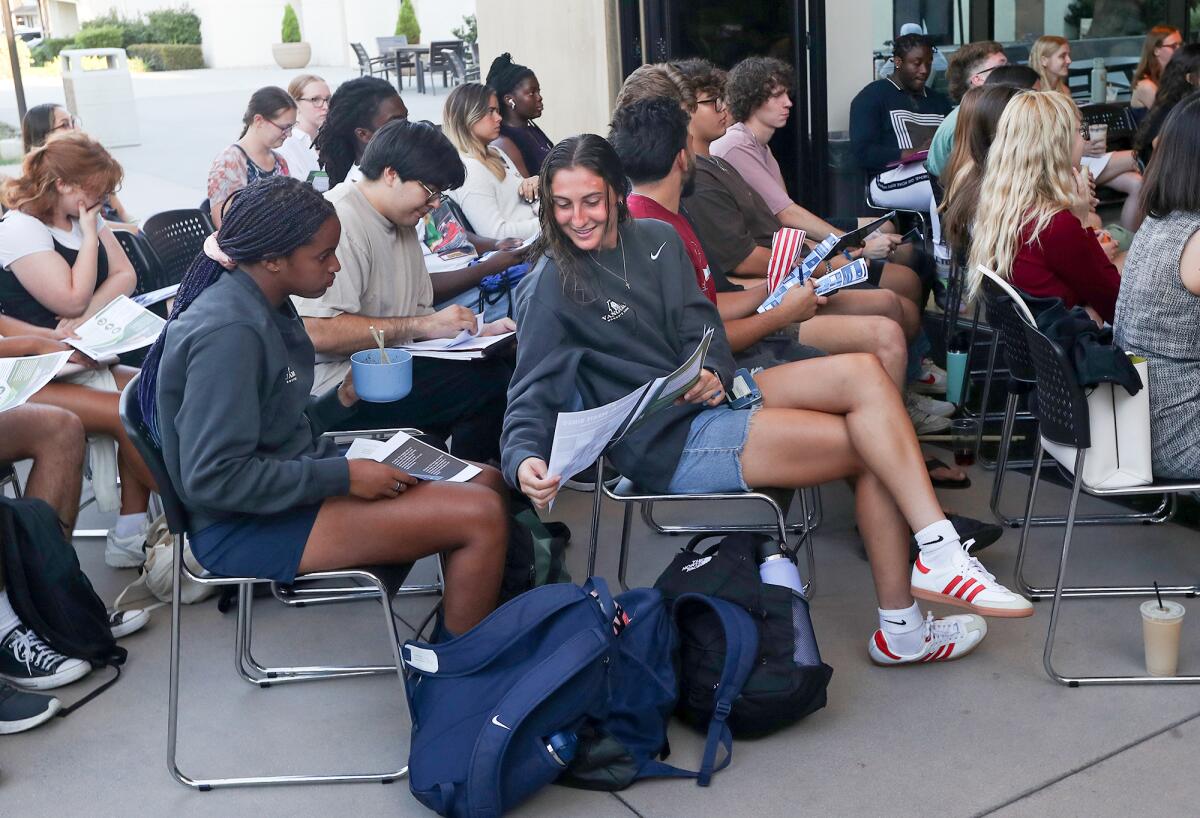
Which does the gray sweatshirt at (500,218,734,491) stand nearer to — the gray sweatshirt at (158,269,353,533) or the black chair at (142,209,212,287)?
the gray sweatshirt at (158,269,353,533)

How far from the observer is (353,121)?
4.48m

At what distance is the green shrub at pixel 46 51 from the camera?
27.4 m

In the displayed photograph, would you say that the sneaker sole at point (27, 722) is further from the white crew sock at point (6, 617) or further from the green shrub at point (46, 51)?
the green shrub at point (46, 51)

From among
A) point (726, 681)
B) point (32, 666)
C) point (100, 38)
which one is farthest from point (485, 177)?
point (100, 38)

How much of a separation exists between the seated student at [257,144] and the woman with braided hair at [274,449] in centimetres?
299

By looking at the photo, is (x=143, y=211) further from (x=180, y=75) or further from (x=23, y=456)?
(x=180, y=75)

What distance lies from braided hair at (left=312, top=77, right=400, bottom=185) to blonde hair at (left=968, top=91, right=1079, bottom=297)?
87.2 inches

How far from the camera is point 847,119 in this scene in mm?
7785

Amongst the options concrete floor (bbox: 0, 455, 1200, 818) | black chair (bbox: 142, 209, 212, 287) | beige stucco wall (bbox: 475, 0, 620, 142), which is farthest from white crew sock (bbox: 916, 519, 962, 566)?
beige stucco wall (bbox: 475, 0, 620, 142)

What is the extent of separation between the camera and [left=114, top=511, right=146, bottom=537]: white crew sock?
3.72 m

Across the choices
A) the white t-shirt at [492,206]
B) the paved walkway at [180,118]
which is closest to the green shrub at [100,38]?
the paved walkway at [180,118]

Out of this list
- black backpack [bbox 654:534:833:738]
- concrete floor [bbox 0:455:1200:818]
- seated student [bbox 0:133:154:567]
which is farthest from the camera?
seated student [bbox 0:133:154:567]

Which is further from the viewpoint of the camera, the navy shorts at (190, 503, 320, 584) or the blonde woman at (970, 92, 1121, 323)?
the blonde woman at (970, 92, 1121, 323)

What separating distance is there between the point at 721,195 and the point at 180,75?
2919 cm
